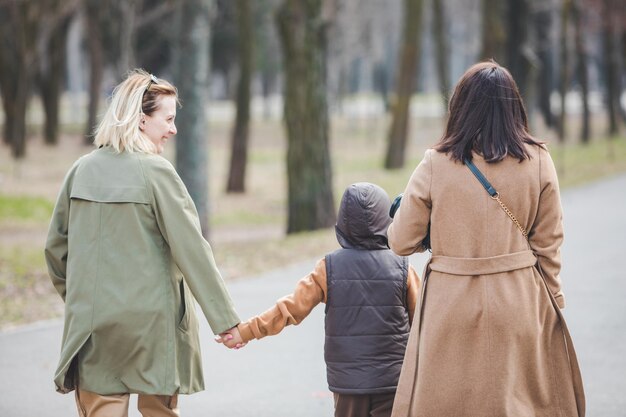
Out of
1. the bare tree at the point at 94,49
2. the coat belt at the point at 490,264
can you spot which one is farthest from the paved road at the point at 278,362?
the bare tree at the point at 94,49

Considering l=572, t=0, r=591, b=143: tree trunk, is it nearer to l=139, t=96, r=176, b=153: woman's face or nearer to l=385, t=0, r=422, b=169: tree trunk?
l=385, t=0, r=422, b=169: tree trunk

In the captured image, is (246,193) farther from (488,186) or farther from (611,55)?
(488,186)

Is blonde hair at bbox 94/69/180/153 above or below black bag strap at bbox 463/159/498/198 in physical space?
above

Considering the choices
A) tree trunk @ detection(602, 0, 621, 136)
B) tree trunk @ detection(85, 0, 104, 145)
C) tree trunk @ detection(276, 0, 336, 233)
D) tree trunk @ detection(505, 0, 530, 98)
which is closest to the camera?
tree trunk @ detection(276, 0, 336, 233)

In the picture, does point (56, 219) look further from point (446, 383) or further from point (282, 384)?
point (282, 384)

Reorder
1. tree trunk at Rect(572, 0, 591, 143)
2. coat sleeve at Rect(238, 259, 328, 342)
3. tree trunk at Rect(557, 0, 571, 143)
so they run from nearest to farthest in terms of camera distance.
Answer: coat sleeve at Rect(238, 259, 328, 342)
tree trunk at Rect(557, 0, 571, 143)
tree trunk at Rect(572, 0, 591, 143)

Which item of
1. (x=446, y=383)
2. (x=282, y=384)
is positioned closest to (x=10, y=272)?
(x=282, y=384)

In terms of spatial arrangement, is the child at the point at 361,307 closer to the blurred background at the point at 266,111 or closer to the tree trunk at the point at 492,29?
the blurred background at the point at 266,111

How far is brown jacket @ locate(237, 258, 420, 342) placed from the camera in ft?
14.8

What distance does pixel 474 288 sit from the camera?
397 centimetres

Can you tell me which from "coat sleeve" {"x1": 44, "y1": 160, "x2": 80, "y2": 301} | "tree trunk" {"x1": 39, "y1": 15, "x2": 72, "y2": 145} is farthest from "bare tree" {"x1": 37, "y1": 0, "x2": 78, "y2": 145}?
"coat sleeve" {"x1": 44, "y1": 160, "x2": 80, "y2": 301}

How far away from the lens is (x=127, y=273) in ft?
14.0

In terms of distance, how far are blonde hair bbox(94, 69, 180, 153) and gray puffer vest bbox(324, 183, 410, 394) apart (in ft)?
2.89

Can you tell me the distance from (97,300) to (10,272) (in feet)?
26.5
